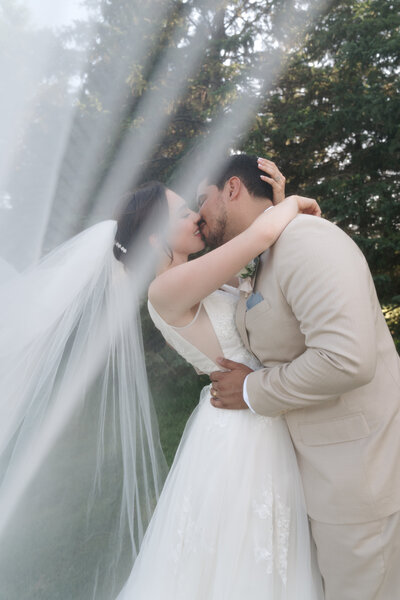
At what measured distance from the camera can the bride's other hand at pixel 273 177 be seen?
1948 millimetres

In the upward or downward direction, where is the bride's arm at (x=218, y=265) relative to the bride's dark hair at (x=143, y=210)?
downward

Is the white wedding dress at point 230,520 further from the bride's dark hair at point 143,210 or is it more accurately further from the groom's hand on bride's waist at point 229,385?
the bride's dark hair at point 143,210

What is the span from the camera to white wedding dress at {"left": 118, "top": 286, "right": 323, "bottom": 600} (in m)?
1.67

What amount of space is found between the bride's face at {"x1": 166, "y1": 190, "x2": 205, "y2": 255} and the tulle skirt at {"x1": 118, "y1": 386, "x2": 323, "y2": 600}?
85 centimetres

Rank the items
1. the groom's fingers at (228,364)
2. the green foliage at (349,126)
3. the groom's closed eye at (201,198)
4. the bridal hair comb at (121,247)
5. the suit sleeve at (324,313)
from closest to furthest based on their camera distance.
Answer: the suit sleeve at (324,313), the groom's fingers at (228,364), the groom's closed eye at (201,198), the bridal hair comb at (121,247), the green foliage at (349,126)

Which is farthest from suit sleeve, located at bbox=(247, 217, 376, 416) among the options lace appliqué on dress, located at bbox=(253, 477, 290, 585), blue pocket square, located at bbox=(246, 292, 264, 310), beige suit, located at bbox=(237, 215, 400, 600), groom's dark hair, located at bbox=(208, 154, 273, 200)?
groom's dark hair, located at bbox=(208, 154, 273, 200)

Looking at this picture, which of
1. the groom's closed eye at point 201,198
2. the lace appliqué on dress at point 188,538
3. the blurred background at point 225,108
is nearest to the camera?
the lace appliqué on dress at point 188,538

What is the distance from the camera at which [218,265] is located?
1678mm

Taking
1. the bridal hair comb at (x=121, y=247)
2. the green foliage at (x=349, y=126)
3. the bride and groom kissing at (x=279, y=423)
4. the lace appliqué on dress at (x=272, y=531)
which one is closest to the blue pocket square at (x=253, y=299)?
the bride and groom kissing at (x=279, y=423)

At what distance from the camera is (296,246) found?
151cm

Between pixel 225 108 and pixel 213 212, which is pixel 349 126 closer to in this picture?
pixel 225 108

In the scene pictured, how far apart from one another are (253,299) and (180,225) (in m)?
0.68

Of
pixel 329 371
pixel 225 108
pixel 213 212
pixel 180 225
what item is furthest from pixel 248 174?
pixel 225 108

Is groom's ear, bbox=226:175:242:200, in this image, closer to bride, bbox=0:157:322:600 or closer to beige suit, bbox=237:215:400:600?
bride, bbox=0:157:322:600
